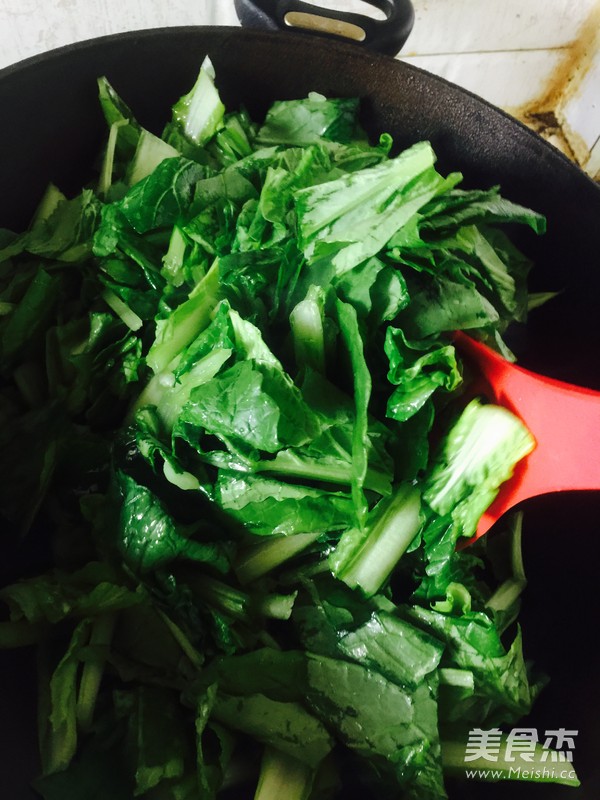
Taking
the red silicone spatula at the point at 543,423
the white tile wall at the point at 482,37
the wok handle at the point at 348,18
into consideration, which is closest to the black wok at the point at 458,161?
the wok handle at the point at 348,18

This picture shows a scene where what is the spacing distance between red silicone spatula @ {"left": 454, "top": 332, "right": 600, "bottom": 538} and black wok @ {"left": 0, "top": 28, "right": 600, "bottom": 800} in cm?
27

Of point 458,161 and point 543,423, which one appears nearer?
point 543,423

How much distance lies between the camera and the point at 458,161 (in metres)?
1.13

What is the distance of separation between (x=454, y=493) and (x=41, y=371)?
0.61 m

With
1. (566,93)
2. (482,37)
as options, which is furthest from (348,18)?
(566,93)

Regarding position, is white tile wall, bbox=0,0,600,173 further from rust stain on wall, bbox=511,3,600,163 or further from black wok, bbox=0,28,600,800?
black wok, bbox=0,28,600,800

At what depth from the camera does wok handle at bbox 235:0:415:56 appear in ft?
3.39

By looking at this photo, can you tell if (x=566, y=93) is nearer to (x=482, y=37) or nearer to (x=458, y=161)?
(x=482, y=37)

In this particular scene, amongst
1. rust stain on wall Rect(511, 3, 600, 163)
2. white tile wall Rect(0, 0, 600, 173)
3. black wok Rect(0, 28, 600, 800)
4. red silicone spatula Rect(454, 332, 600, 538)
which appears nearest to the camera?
red silicone spatula Rect(454, 332, 600, 538)

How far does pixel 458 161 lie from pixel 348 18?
286mm

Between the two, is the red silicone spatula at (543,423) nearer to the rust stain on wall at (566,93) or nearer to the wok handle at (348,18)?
the wok handle at (348,18)

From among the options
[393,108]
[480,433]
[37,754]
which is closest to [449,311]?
[480,433]

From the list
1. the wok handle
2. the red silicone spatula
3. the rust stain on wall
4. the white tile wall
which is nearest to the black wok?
the wok handle

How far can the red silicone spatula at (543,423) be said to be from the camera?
33.8 inches
